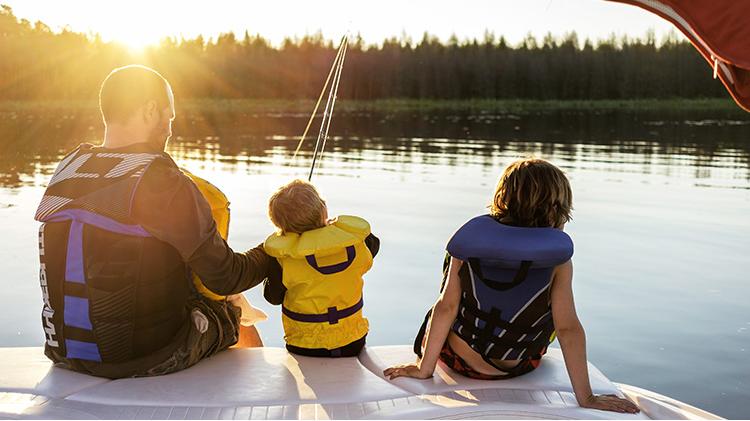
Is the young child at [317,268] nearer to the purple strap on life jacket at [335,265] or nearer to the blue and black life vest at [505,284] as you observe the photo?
the purple strap on life jacket at [335,265]

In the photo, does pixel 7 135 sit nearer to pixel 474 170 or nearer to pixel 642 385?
pixel 474 170

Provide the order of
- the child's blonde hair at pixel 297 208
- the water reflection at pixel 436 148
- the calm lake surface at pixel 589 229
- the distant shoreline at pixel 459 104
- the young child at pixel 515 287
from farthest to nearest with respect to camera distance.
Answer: the distant shoreline at pixel 459 104
the water reflection at pixel 436 148
the calm lake surface at pixel 589 229
the child's blonde hair at pixel 297 208
the young child at pixel 515 287

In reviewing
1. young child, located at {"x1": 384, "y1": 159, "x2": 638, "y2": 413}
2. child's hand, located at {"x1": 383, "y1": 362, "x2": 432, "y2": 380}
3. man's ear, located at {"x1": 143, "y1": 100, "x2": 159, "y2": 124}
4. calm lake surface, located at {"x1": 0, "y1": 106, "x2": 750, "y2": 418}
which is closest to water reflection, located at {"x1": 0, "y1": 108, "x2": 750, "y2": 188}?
calm lake surface, located at {"x1": 0, "y1": 106, "x2": 750, "y2": 418}

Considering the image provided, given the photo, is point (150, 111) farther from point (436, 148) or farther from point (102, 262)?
point (436, 148)

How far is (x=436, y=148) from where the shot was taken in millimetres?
18562

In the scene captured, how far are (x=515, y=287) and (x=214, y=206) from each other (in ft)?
3.56

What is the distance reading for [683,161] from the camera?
15352 millimetres

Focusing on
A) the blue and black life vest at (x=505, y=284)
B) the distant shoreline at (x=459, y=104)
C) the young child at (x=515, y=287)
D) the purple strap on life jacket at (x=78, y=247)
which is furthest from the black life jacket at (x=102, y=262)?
the distant shoreline at (x=459, y=104)

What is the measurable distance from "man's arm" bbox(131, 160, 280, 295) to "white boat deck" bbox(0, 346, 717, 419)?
1.23 ft

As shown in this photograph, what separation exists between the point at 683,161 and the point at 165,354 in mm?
14185

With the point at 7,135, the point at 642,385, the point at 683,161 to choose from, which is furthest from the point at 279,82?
the point at 642,385

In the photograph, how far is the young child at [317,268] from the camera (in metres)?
2.87

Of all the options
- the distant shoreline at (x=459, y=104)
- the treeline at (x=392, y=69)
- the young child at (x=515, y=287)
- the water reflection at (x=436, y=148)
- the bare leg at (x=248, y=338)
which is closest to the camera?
the young child at (x=515, y=287)

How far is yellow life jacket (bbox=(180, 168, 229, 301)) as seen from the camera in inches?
112
